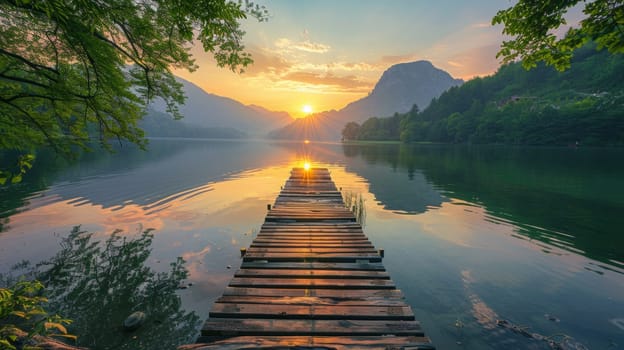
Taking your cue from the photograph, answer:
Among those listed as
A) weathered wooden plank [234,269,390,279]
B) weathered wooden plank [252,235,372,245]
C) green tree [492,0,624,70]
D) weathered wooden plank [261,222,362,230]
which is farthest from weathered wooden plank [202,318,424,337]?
green tree [492,0,624,70]

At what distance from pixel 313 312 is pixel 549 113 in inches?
6039

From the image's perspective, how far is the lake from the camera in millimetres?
8594

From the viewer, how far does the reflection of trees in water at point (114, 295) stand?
26.5 feet

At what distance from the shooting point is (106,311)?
29.8 feet

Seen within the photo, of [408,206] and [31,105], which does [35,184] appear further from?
[408,206]

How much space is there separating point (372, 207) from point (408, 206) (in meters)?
3.30

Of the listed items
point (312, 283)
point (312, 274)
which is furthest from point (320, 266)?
point (312, 283)

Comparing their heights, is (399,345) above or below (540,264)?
above

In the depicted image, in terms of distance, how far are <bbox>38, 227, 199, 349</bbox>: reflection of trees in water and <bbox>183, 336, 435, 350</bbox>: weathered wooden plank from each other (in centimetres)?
375

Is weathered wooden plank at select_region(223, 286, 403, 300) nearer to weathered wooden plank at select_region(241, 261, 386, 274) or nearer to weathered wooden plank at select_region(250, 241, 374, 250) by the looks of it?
weathered wooden plank at select_region(241, 261, 386, 274)

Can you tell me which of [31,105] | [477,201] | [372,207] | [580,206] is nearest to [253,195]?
[372,207]

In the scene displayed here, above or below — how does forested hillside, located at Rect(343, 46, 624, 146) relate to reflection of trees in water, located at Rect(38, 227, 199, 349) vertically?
above

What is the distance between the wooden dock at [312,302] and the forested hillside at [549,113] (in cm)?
13853

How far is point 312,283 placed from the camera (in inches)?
314
